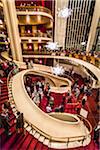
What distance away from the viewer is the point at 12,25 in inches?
497

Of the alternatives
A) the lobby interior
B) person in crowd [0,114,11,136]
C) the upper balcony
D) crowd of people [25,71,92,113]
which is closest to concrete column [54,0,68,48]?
the lobby interior

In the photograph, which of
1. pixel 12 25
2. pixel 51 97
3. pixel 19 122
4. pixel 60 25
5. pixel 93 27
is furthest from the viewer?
pixel 60 25

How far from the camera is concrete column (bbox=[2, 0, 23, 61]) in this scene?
11.8 m

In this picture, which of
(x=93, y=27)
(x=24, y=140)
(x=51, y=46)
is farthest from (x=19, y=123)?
(x=93, y=27)

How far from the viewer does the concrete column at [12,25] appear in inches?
464

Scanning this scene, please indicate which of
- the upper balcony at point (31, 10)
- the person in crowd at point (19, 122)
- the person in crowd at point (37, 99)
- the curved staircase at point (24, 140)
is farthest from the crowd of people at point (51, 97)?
the upper balcony at point (31, 10)

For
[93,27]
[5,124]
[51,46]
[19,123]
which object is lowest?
[19,123]

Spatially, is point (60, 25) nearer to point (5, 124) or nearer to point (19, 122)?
point (19, 122)

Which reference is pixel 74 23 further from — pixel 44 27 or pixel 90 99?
pixel 90 99

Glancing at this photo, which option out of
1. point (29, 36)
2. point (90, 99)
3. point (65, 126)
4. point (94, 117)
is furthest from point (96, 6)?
point (65, 126)

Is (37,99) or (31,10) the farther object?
(31,10)

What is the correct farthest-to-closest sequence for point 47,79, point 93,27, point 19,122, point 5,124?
point 93,27 → point 47,79 → point 19,122 → point 5,124

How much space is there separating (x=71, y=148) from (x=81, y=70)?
466 inches

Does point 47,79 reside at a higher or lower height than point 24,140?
lower
